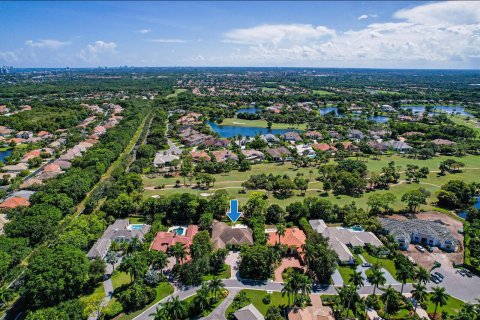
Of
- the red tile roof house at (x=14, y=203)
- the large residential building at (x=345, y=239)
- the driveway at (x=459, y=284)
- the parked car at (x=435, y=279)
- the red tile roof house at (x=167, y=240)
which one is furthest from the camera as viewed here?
the red tile roof house at (x=14, y=203)

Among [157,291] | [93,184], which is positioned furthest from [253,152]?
[157,291]

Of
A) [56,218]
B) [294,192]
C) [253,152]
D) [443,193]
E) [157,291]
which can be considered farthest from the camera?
[253,152]

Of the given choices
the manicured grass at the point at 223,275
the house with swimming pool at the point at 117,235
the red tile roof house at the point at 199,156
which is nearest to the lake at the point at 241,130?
the red tile roof house at the point at 199,156

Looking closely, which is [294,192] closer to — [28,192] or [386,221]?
[386,221]

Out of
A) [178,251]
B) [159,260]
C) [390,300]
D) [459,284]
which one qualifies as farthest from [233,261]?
[459,284]

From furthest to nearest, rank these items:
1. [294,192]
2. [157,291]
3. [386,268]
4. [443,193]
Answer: [294,192], [443,193], [386,268], [157,291]

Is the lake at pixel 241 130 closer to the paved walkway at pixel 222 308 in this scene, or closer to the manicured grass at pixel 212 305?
the paved walkway at pixel 222 308

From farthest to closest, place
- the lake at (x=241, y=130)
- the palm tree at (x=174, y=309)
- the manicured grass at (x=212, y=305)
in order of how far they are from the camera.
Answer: the lake at (x=241, y=130) → the manicured grass at (x=212, y=305) → the palm tree at (x=174, y=309)
